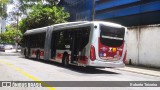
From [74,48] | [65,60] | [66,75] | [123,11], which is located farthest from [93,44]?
[123,11]

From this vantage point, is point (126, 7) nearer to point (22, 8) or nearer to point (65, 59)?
point (65, 59)

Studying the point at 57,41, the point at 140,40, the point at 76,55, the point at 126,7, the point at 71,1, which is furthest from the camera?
the point at 71,1

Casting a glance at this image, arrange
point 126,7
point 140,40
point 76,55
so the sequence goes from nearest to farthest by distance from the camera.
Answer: point 76,55
point 140,40
point 126,7

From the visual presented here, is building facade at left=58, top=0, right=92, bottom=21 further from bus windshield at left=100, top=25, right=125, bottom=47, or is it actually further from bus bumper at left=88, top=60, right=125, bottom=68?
bus bumper at left=88, top=60, right=125, bottom=68

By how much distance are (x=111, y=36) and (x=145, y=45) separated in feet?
25.2

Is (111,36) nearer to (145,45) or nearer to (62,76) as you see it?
(62,76)

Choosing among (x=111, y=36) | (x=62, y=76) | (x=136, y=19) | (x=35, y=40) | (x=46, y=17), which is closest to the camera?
(x=62, y=76)

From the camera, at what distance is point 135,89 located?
11773 millimetres

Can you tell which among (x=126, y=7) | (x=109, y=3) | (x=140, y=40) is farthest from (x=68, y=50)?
(x=109, y=3)

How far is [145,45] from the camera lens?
2542 centimetres

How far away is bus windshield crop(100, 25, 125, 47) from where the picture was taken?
18.2 meters

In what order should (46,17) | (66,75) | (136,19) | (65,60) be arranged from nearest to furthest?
1. (66,75)
2. (65,60)
3. (136,19)
4. (46,17)

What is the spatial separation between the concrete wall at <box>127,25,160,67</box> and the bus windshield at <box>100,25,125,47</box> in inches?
243

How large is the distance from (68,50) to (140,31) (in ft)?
25.1
